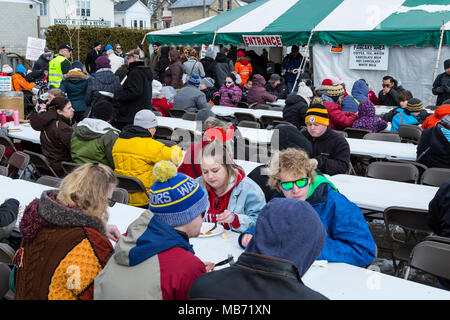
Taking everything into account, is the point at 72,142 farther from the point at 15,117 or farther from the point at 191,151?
the point at 15,117

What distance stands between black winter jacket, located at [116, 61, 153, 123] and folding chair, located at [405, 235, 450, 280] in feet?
17.1

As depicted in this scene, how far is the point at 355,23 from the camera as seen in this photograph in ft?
35.0

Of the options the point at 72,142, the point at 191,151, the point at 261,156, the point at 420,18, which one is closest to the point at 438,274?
the point at 191,151

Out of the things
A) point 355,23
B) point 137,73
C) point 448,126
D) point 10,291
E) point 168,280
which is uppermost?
point 355,23

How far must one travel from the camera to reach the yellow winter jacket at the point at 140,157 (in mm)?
4309

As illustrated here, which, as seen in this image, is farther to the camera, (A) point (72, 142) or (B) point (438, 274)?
(A) point (72, 142)

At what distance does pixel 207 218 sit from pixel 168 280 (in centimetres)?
146

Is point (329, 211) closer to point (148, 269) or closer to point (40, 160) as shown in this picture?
point (148, 269)

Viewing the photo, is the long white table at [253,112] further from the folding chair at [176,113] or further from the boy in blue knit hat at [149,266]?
the boy in blue knit hat at [149,266]

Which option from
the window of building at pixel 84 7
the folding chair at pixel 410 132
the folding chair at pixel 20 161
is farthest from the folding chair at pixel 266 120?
the window of building at pixel 84 7

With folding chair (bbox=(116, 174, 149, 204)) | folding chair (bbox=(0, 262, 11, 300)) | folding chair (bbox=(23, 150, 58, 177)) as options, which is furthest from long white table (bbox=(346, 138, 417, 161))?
folding chair (bbox=(0, 262, 11, 300))

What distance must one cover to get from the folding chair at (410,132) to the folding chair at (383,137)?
40 centimetres

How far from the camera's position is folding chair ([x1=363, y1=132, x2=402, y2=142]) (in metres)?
6.25

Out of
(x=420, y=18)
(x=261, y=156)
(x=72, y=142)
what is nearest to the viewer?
(x=72, y=142)
